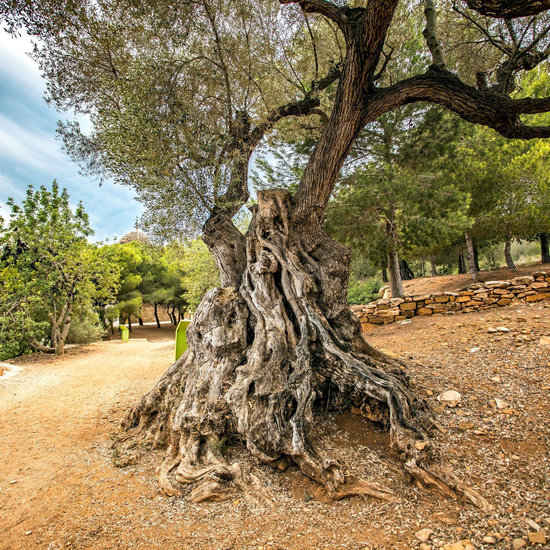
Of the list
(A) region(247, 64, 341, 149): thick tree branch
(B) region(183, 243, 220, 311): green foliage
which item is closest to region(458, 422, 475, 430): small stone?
(A) region(247, 64, 341, 149): thick tree branch

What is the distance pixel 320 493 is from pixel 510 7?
4536 millimetres

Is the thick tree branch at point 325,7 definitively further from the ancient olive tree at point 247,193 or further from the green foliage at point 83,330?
the green foliage at point 83,330

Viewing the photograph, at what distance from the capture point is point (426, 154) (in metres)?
8.66

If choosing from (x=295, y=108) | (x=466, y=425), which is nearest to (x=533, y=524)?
(x=466, y=425)

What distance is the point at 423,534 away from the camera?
1.93 m

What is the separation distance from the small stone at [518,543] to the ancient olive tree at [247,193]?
0.32 metres

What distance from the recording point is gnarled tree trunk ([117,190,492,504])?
266 centimetres

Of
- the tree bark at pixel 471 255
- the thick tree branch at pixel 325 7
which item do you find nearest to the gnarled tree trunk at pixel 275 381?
the thick tree branch at pixel 325 7

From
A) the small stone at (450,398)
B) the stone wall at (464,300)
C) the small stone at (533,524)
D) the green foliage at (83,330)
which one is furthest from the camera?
the green foliage at (83,330)

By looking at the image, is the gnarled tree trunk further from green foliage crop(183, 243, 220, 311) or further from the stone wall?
green foliage crop(183, 243, 220, 311)

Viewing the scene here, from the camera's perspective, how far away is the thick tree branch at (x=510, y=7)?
2607 mm

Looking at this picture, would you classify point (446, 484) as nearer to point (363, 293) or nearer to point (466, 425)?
point (466, 425)

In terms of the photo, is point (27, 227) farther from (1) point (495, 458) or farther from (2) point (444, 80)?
(1) point (495, 458)

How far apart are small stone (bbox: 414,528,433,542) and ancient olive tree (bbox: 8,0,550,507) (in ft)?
1.28
